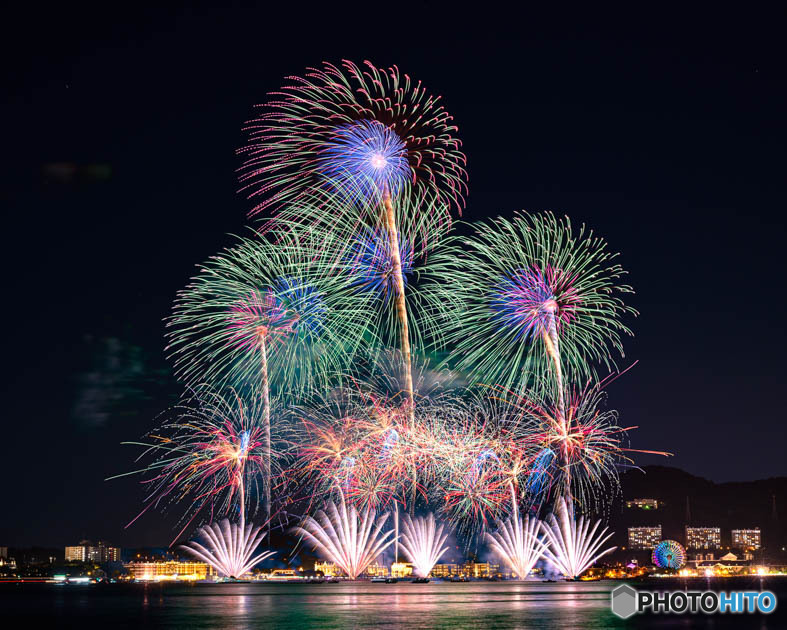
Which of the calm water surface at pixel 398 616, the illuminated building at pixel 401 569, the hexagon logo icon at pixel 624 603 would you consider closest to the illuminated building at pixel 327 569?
the illuminated building at pixel 401 569

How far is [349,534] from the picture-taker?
361ft

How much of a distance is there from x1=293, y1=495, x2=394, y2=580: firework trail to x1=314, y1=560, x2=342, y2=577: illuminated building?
59144 millimetres

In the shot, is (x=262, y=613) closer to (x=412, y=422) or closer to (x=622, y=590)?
(x=412, y=422)

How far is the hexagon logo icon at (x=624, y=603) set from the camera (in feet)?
232

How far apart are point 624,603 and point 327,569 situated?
104793mm

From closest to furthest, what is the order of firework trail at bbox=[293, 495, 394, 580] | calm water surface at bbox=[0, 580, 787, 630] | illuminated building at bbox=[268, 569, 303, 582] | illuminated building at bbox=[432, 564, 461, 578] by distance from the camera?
calm water surface at bbox=[0, 580, 787, 630]
firework trail at bbox=[293, 495, 394, 580]
illuminated building at bbox=[432, 564, 461, 578]
illuminated building at bbox=[268, 569, 303, 582]

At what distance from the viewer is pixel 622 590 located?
107 m

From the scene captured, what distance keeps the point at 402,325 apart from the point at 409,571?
195 ft

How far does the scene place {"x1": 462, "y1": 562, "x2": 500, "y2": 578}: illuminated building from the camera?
146750 millimetres

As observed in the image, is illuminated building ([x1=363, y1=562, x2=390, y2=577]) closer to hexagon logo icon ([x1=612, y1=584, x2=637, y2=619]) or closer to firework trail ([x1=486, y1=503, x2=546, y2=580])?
firework trail ([x1=486, y1=503, x2=546, y2=580])

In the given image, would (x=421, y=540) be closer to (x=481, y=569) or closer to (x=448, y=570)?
(x=448, y=570)

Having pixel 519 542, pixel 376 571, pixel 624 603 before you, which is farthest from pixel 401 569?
pixel 624 603

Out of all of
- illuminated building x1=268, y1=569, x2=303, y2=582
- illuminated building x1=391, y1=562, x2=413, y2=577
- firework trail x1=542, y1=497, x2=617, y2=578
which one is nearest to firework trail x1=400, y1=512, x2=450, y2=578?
illuminated building x1=391, y1=562, x2=413, y2=577

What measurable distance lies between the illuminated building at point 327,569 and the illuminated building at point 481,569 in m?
34.3
